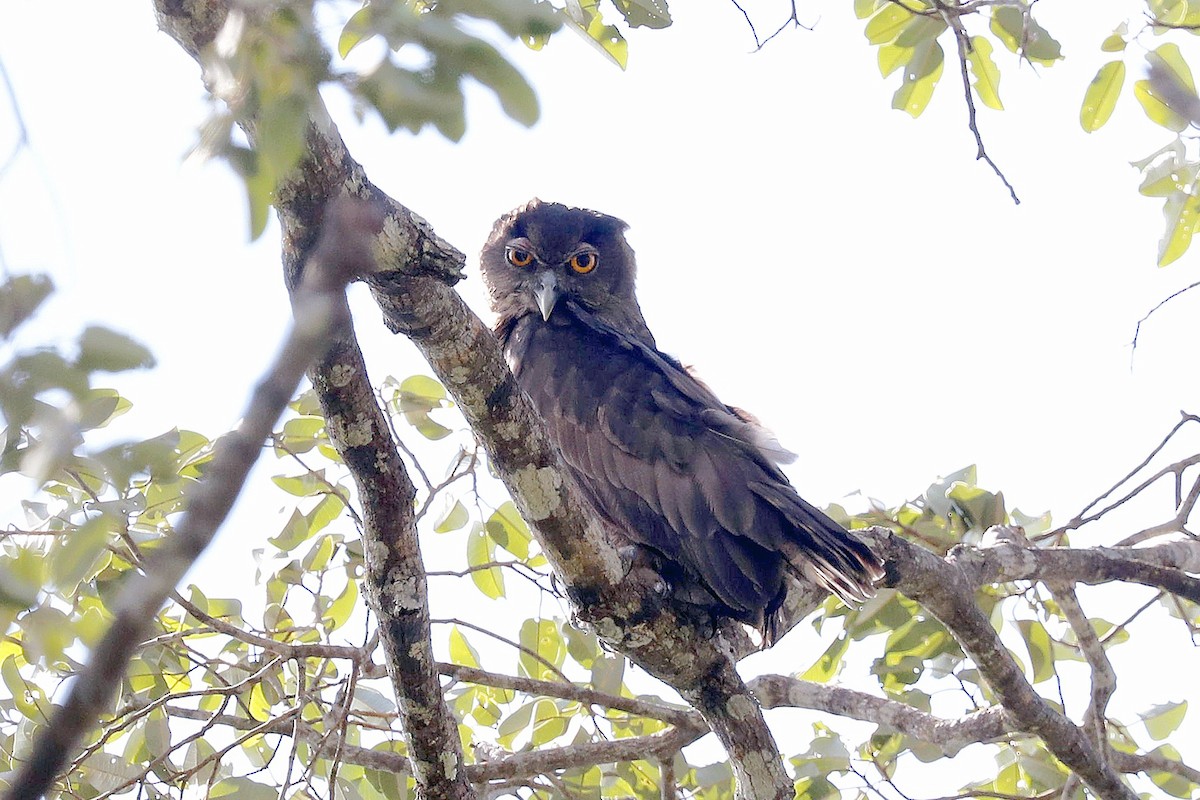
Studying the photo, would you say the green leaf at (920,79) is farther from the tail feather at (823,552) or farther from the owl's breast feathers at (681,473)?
the tail feather at (823,552)

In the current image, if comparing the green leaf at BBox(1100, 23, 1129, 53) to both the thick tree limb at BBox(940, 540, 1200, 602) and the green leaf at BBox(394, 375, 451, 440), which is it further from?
the green leaf at BBox(394, 375, 451, 440)

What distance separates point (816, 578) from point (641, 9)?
1848 millimetres

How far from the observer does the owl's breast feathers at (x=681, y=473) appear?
348cm

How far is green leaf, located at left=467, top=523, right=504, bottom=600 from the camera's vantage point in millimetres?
4070

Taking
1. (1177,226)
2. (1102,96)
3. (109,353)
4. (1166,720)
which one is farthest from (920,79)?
(109,353)

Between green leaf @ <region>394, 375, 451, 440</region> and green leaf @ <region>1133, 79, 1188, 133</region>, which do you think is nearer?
green leaf @ <region>1133, 79, 1188, 133</region>

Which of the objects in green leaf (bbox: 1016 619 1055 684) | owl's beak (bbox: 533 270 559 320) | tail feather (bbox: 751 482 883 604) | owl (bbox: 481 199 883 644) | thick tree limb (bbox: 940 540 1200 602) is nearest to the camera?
tail feather (bbox: 751 482 883 604)

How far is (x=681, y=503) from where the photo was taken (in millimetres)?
3699

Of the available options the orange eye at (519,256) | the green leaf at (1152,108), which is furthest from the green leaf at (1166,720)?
the orange eye at (519,256)

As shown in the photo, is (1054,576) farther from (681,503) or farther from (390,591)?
(390,591)

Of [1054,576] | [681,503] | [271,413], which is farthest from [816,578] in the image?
[271,413]

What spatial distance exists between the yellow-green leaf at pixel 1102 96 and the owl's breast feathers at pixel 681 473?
1633 millimetres

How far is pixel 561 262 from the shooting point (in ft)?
16.6

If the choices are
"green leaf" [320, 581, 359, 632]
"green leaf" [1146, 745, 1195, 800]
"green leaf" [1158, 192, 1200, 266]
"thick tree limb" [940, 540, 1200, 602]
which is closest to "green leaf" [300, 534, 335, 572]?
"green leaf" [320, 581, 359, 632]
